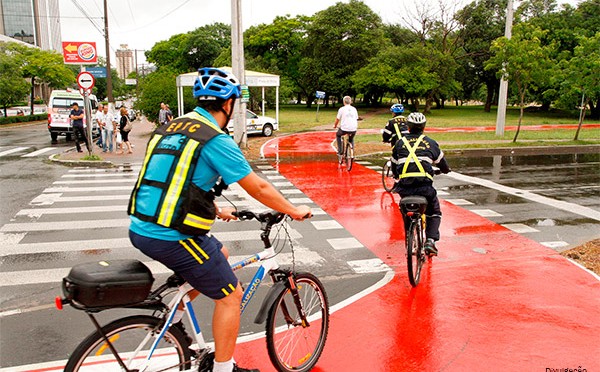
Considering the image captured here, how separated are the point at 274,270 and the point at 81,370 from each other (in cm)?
142

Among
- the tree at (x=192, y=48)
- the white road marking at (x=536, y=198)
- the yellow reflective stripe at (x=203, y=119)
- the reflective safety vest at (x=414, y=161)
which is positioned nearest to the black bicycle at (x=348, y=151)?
the white road marking at (x=536, y=198)

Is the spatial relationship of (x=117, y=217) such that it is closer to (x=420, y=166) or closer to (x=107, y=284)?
(x=420, y=166)

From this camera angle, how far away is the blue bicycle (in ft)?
8.97

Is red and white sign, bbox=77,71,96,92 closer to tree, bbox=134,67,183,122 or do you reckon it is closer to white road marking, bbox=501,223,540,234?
tree, bbox=134,67,183,122

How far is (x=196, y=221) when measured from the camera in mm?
2922

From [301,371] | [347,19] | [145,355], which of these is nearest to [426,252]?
[301,371]

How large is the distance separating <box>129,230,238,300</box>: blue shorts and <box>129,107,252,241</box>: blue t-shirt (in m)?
0.04

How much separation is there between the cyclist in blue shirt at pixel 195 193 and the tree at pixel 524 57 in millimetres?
19255

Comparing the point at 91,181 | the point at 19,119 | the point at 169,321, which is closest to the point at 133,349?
the point at 169,321

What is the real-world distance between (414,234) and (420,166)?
2.76 ft

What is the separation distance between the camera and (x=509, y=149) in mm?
20000

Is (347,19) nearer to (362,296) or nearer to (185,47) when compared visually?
(185,47)

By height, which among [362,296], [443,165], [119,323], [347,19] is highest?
[347,19]

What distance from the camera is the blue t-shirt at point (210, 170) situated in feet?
9.47
